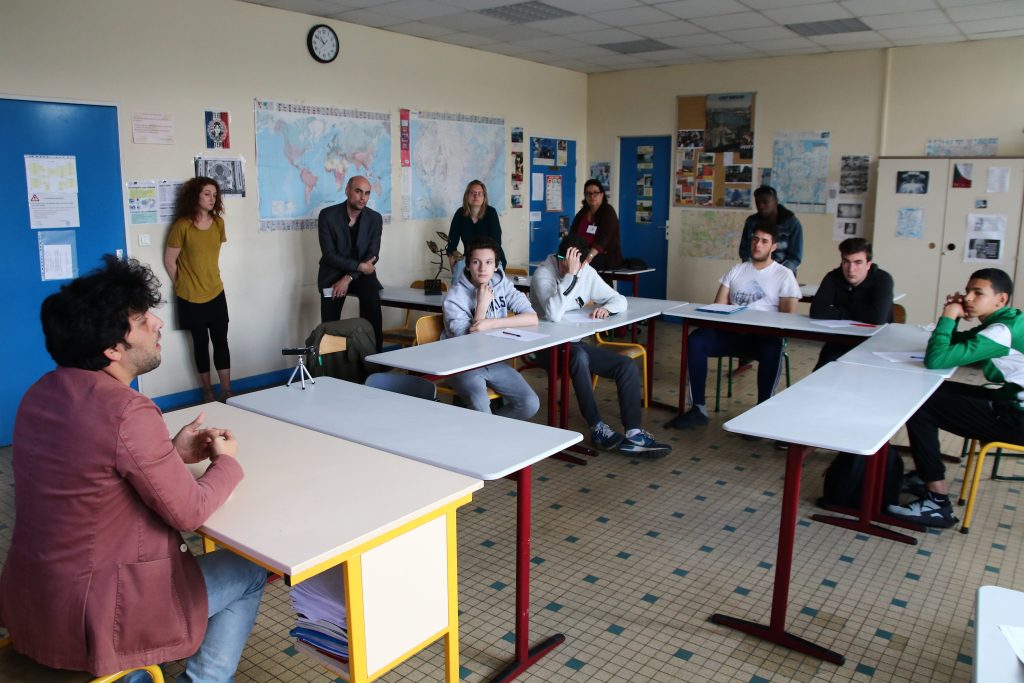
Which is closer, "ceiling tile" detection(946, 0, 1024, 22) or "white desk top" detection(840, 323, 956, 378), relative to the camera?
"white desk top" detection(840, 323, 956, 378)

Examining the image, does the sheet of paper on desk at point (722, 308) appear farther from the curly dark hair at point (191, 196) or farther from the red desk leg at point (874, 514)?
the curly dark hair at point (191, 196)

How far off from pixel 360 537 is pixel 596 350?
3.05 m

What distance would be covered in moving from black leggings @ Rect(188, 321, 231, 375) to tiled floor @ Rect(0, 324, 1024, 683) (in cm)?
134

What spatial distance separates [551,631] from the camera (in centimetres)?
271

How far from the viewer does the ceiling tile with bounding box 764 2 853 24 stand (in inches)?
223

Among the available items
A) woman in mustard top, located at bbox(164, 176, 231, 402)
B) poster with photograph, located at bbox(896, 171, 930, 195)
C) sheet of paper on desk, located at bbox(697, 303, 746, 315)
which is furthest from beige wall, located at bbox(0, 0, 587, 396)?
poster with photograph, located at bbox(896, 171, 930, 195)

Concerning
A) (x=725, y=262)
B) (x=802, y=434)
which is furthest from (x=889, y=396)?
(x=725, y=262)

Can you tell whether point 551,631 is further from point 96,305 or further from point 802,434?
point 96,305

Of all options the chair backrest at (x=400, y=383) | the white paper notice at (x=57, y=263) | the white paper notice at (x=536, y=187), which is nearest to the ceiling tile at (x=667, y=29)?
the white paper notice at (x=536, y=187)

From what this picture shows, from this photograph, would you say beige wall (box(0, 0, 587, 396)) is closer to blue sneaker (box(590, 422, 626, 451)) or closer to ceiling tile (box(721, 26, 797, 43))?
ceiling tile (box(721, 26, 797, 43))

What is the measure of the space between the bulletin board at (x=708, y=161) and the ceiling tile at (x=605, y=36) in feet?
5.14

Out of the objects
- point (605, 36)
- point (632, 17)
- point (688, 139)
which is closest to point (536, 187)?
point (688, 139)

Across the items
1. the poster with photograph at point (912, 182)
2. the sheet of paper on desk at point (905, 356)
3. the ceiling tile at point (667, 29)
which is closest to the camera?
the sheet of paper on desk at point (905, 356)

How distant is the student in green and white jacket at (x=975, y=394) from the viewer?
10.7ft
